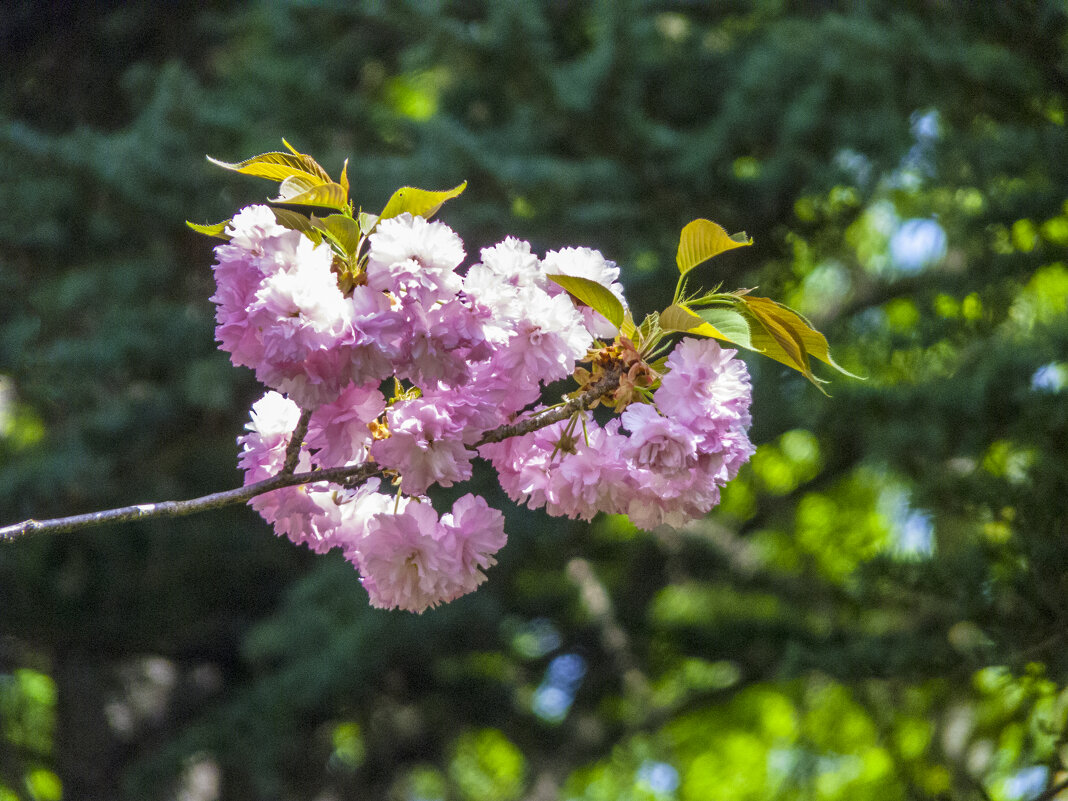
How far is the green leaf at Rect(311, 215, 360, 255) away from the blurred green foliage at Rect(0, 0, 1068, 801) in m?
1.66

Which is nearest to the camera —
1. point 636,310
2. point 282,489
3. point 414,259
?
point 414,259

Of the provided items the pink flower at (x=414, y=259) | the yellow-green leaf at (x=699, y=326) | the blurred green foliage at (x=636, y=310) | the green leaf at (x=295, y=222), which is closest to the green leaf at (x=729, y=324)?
the yellow-green leaf at (x=699, y=326)

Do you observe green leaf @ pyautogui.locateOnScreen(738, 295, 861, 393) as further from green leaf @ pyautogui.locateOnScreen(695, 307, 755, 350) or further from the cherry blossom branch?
the cherry blossom branch

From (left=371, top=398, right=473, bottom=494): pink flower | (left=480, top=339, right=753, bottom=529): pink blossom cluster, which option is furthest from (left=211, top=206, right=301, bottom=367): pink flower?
(left=480, top=339, right=753, bottom=529): pink blossom cluster

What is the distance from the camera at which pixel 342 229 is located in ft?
2.37

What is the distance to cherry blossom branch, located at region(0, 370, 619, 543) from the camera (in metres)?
0.71

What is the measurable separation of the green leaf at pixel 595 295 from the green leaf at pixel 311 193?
0.17 metres

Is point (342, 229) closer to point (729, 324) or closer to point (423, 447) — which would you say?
point (423, 447)

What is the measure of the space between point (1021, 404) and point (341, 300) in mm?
2330

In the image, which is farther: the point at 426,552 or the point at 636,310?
the point at 636,310

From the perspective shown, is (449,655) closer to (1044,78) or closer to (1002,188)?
(1002,188)

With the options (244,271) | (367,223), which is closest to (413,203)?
(367,223)

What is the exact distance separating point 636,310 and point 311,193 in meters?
2.28

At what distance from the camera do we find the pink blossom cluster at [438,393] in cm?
67
